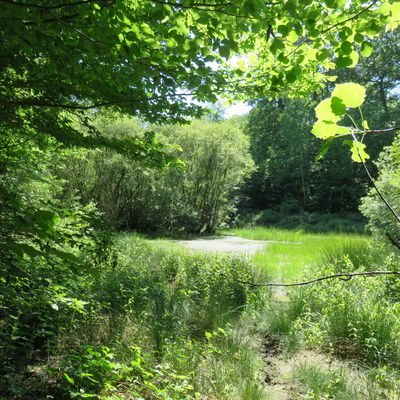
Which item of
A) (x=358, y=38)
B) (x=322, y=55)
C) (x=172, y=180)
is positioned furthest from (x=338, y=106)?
(x=172, y=180)

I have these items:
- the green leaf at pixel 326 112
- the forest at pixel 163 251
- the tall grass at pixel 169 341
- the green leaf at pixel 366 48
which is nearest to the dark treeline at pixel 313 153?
the forest at pixel 163 251

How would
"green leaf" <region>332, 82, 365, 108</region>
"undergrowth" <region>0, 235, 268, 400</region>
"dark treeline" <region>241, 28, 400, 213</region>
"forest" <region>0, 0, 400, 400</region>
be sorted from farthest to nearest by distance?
"dark treeline" <region>241, 28, 400, 213</region> → "undergrowth" <region>0, 235, 268, 400</region> → "forest" <region>0, 0, 400, 400</region> → "green leaf" <region>332, 82, 365, 108</region>

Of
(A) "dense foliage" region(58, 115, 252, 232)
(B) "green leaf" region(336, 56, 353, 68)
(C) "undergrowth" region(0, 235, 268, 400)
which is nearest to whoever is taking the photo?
(B) "green leaf" region(336, 56, 353, 68)

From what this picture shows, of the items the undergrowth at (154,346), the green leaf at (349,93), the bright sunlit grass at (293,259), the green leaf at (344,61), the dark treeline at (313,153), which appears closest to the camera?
the green leaf at (349,93)

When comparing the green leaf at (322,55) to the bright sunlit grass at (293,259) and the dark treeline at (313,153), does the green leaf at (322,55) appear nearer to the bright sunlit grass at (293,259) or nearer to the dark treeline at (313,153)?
the bright sunlit grass at (293,259)

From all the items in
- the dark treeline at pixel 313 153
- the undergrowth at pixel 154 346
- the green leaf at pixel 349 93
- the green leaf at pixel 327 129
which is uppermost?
the dark treeline at pixel 313 153

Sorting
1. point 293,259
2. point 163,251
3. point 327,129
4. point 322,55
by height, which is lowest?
point 163,251

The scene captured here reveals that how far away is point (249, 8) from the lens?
145cm

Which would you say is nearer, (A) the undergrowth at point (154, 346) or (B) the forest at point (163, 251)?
(B) the forest at point (163, 251)

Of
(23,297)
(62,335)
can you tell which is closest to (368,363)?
(62,335)

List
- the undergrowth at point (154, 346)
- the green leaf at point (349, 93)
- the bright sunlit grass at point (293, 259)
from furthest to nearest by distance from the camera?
the bright sunlit grass at point (293, 259) < the undergrowth at point (154, 346) < the green leaf at point (349, 93)

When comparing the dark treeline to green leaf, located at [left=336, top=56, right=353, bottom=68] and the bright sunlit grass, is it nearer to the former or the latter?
the bright sunlit grass

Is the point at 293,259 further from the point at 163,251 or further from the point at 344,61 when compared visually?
the point at 344,61

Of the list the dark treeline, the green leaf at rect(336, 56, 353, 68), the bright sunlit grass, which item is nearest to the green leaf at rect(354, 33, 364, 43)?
the green leaf at rect(336, 56, 353, 68)
